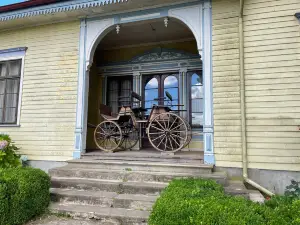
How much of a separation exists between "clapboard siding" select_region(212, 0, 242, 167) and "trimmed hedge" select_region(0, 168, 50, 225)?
9.26ft

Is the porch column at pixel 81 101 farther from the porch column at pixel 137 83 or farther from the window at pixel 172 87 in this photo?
the window at pixel 172 87

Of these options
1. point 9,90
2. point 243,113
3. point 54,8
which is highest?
point 54,8

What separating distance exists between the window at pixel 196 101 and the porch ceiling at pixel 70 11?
2.09 metres

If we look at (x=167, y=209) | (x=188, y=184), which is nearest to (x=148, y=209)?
Result: (x=188, y=184)

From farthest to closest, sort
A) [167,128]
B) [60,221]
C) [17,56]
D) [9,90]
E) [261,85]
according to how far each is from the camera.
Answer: [9,90] < [17,56] < [167,128] < [261,85] < [60,221]

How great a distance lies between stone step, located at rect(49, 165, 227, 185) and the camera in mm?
3746

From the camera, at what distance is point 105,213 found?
3.09 m

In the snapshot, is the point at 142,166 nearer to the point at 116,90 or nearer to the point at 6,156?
the point at 6,156

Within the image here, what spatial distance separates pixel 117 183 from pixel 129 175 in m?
0.30

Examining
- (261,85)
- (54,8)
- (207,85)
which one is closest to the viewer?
(261,85)

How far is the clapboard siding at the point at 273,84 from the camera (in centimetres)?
386

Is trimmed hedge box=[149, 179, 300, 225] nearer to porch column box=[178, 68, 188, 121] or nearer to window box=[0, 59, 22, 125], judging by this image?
porch column box=[178, 68, 188, 121]

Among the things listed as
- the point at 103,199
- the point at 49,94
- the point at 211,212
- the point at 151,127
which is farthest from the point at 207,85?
the point at 49,94

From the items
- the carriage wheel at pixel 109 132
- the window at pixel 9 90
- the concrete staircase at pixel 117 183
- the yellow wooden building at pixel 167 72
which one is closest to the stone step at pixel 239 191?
the concrete staircase at pixel 117 183
